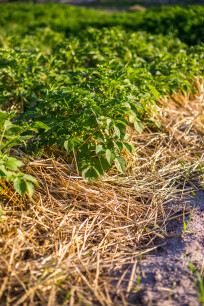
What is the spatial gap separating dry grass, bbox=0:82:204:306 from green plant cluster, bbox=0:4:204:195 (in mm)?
168

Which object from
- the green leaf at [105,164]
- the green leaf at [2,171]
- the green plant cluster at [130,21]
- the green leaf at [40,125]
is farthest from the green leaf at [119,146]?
the green plant cluster at [130,21]

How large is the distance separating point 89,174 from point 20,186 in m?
0.61

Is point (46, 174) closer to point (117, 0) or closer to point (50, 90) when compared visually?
point (50, 90)

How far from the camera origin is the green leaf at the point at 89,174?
7.22ft

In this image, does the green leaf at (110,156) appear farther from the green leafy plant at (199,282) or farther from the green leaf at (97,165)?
the green leafy plant at (199,282)

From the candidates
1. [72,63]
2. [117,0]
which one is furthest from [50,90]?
[117,0]

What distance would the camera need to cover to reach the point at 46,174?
Answer: 7.32 feet

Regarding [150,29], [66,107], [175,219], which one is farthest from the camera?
[150,29]

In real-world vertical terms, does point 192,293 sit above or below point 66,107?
below

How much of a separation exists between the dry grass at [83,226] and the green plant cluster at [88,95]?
0.17 metres

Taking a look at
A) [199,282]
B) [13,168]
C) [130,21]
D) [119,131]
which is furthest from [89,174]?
[130,21]

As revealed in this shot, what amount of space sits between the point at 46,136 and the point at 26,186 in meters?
0.68

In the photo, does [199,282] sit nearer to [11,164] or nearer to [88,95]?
[11,164]

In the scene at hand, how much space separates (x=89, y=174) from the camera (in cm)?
221
